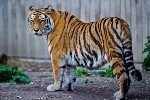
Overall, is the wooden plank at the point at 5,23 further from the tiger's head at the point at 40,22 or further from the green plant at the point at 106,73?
the tiger's head at the point at 40,22

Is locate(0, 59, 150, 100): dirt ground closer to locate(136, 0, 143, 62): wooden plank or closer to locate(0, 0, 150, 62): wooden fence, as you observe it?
locate(136, 0, 143, 62): wooden plank

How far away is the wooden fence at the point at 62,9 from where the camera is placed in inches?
419

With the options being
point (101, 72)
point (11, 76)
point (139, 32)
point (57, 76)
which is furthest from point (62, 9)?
point (57, 76)

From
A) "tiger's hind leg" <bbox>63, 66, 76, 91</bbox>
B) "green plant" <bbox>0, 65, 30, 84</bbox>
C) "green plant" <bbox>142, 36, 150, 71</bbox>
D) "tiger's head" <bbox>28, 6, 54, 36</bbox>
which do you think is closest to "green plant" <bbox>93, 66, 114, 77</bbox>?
"green plant" <bbox>142, 36, 150, 71</bbox>

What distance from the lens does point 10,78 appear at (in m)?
8.54

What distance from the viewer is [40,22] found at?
7.56 meters

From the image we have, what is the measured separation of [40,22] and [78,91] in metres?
1.26

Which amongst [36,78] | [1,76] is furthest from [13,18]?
[1,76]

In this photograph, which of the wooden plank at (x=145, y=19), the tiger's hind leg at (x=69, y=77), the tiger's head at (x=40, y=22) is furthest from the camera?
the wooden plank at (x=145, y=19)

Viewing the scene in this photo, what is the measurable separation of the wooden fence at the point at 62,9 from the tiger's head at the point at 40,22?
3.42 metres

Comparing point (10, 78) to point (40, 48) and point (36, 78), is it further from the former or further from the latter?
point (40, 48)

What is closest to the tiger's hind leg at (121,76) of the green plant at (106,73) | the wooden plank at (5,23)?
the green plant at (106,73)

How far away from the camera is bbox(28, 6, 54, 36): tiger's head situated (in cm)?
748

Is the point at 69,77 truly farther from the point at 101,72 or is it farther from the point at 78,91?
the point at 101,72
